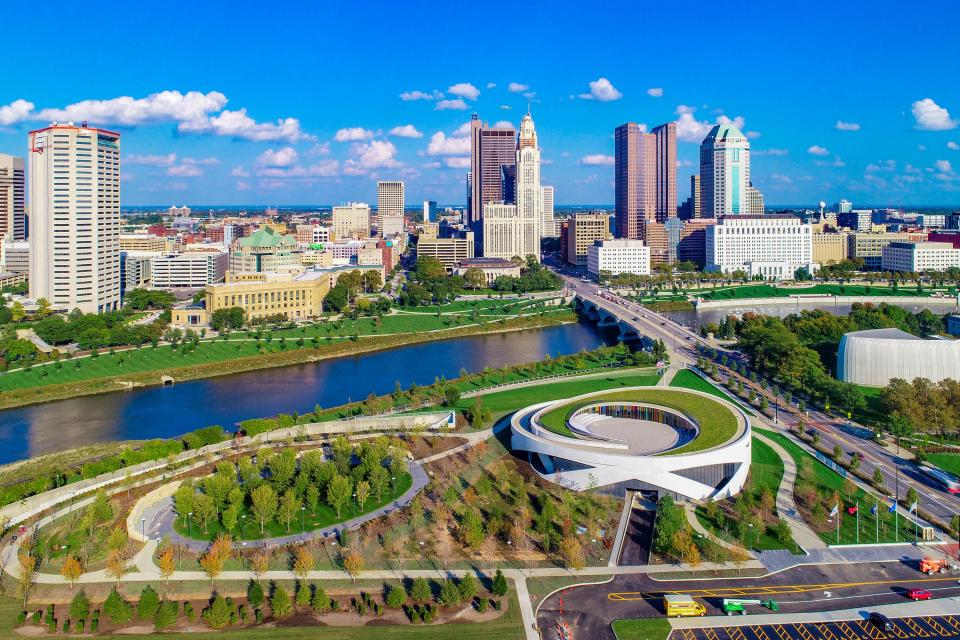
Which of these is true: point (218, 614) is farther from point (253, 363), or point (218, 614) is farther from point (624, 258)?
point (624, 258)

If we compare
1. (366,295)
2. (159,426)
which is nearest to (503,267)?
(366,295)

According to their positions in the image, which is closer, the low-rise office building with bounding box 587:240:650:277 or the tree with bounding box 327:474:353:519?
the tree with bounding box 327:474:353:519

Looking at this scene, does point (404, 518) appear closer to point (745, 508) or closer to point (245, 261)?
point (745, 508)

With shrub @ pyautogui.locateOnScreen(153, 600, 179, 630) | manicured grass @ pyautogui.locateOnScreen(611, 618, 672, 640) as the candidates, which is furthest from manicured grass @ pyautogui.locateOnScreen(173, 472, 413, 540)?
manicured grass @ pyautogui.locateOnScreen(611, 618, 672, 640)

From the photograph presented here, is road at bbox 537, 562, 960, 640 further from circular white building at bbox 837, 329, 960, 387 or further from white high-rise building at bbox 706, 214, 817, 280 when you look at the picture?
white high-rise building at bbox 706, 214, 817, 280

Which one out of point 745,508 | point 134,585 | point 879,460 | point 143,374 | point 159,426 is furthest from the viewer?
point 143,374

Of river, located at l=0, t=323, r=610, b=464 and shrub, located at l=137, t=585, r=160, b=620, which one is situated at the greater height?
river, located at l=0, t=323, r=610, b=464
